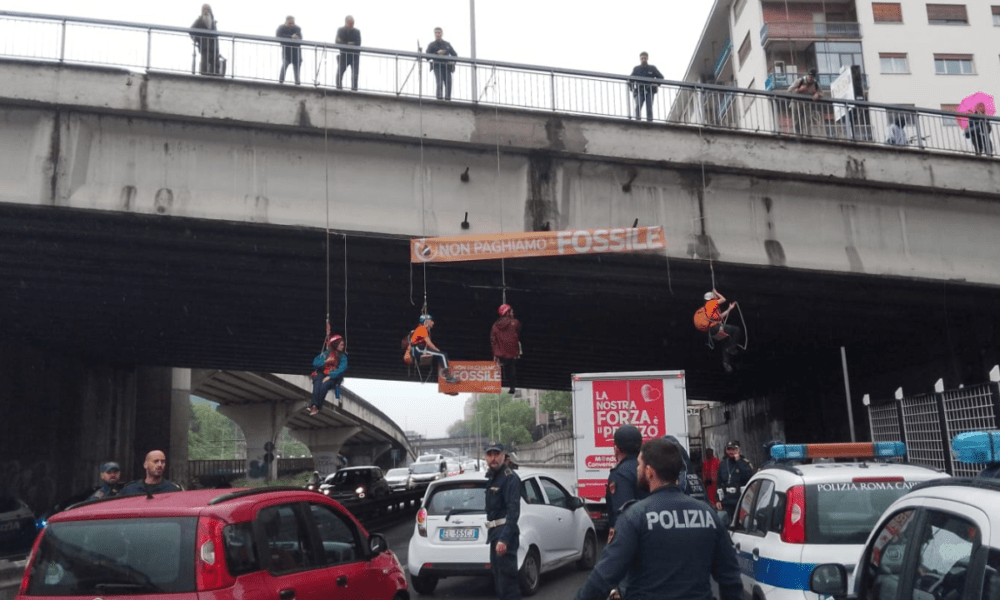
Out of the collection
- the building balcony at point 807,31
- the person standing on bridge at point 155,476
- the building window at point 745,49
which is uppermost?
the building window at point 745,49

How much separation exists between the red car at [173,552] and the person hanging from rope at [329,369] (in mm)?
8409

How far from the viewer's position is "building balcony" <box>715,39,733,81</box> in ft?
176

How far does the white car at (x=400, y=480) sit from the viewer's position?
4178cm

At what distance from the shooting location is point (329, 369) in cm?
Result: 1418

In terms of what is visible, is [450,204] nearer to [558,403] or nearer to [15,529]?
[15,529]

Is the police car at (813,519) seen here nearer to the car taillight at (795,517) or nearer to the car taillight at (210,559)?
the car taillight at (795,517)

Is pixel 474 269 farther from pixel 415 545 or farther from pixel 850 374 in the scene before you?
pixel 850 374

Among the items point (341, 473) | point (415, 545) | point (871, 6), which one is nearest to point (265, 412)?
point (341, 473)

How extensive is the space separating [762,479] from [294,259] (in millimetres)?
11603

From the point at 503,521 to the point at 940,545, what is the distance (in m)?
5.73

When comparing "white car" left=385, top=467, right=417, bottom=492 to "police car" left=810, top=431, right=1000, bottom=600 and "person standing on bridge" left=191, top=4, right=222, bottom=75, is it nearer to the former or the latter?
"person standing on bridge" left=191, top=4, right=222, bottom=75

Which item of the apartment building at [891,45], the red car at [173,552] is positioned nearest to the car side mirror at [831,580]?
the red car at [173,552]

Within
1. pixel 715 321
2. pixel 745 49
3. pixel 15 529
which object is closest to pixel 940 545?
pixel 715 321

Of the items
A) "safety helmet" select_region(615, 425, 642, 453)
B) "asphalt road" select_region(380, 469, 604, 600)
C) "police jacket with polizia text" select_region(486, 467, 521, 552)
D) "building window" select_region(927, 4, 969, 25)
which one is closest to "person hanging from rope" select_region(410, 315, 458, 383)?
"asphalt road" select_region(380, 469, 604, 600)
